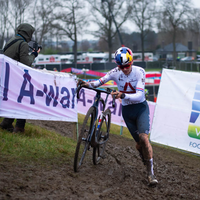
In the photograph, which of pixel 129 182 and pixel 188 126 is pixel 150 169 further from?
pixel 188 126

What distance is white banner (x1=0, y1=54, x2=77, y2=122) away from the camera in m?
5.86

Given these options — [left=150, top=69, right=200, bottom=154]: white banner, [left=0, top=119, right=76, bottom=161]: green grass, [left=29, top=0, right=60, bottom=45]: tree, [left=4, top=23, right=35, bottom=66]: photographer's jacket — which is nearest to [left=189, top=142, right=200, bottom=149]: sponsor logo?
[left=150, top=69, right=200, bottom=154]: white banner

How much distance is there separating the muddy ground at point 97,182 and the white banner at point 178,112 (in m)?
2.08

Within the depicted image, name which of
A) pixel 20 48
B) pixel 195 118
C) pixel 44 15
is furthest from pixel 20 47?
pixel 44 15

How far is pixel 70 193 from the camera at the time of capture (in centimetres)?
368

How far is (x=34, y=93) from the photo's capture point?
621cm

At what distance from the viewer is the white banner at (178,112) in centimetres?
778

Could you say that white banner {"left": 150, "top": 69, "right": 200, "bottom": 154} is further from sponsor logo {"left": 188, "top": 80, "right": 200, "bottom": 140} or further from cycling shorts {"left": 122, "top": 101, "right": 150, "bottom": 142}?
cycling shorts {"left": 122, "top": 101, "right": 150, "bottom": 142}

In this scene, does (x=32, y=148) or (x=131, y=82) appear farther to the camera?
(x=32, y=148)

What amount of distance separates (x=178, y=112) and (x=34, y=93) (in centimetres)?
394

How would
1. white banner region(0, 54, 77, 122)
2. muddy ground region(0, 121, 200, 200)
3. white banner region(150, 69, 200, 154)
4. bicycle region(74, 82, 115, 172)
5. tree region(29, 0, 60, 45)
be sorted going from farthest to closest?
tree region(29, 0, 60, 45), white banner region(150, 69, 200, 154), white banner region(0, 54, 77, 122), bicycle region(74, 82, 115, 172), muddy ground region(0, 121, 200, 200)

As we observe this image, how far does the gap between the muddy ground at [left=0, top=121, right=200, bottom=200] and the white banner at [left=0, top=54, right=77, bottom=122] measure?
1.53m

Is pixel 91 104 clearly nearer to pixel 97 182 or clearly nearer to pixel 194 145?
pixel 194 145

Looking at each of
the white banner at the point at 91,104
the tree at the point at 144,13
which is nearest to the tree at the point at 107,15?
the tree at the point at 144,13
